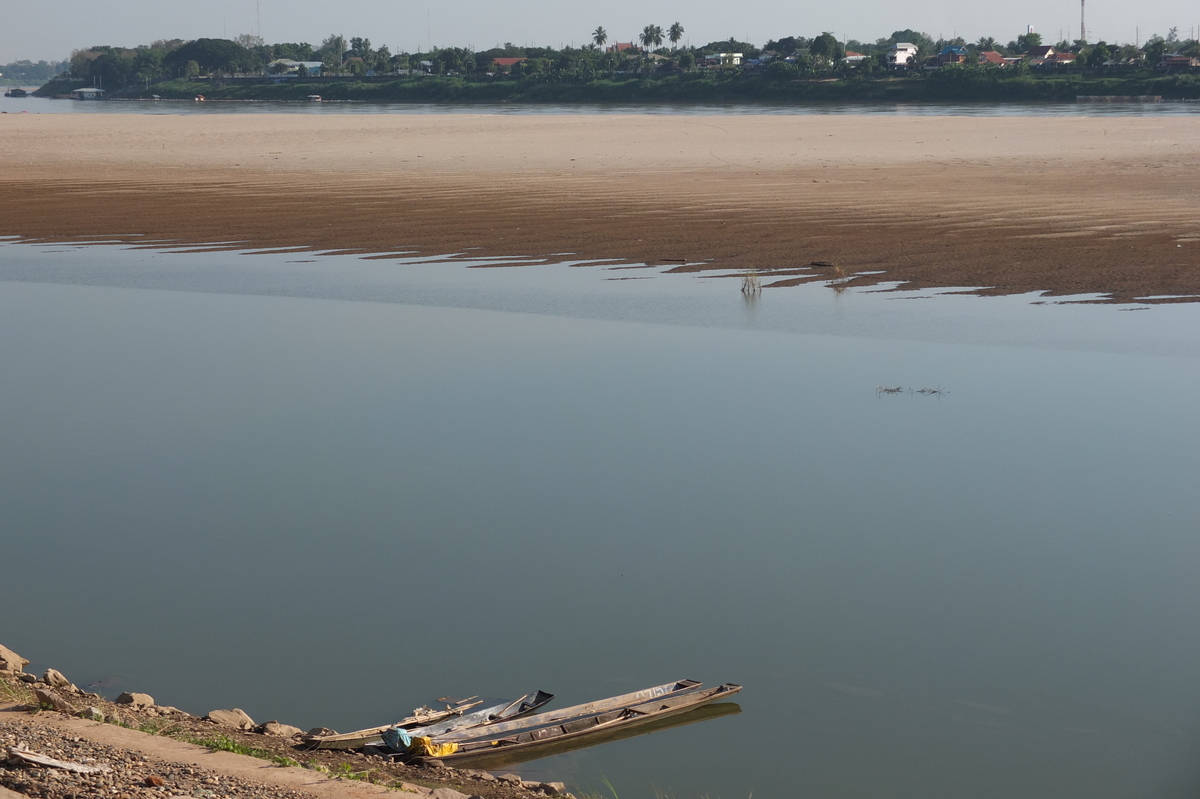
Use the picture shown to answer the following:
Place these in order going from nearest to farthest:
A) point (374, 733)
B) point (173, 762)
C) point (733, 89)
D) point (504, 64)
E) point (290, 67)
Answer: point (173, 762)
point (374, 733)
point (733, 89)
point (504, 64)
point (290, 67)

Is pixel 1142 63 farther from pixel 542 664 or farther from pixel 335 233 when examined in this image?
pixel 542 664

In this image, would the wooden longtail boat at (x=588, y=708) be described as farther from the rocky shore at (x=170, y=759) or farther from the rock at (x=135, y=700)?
the rock at (x=135, y=700)

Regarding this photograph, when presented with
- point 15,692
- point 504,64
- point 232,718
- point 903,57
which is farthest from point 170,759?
point 903,57

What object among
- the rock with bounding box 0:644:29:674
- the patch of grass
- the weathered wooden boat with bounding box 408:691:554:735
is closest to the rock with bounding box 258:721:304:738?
the weathered wooden boat with bounding box 408:691:554:735

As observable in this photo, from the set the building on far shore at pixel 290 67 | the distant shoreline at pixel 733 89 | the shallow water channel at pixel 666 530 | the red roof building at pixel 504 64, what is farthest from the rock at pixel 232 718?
the building on far shore at pixel 290 67

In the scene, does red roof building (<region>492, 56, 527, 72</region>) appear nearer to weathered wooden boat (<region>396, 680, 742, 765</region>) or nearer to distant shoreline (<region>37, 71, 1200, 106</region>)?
distant shoreline (<region>37, 71, 1200, 106</region>)

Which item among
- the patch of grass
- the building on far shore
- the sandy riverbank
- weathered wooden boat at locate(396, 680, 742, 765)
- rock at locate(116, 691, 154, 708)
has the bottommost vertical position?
weathered wooden boat at locate(396, 680, 742, 765)

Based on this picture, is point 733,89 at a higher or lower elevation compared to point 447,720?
higher

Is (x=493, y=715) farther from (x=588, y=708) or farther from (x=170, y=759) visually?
(x=170, y=759)
